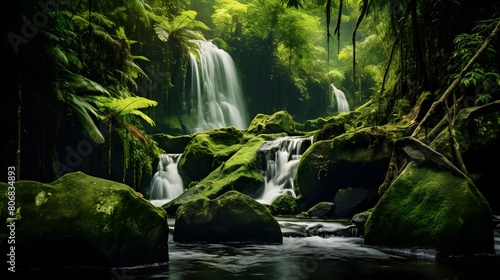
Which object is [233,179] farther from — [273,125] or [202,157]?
[273,125]

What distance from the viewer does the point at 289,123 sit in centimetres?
1870

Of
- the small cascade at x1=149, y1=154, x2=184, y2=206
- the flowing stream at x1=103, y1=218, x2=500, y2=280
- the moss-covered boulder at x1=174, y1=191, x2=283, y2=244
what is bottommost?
the flowing stream at x1=103, y1=218, x2=500, y2=280

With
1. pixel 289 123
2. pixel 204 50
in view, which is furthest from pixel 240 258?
pixel 204 50

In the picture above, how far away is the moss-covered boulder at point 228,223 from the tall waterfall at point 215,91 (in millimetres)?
14231

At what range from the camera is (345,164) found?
427 inches

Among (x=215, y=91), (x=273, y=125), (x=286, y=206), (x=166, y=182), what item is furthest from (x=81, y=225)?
(x=215, y=91)

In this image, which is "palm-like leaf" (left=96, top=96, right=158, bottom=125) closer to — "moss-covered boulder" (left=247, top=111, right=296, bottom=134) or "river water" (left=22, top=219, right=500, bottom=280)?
"river water" (left=22, top=219, right=500, bottom=280)

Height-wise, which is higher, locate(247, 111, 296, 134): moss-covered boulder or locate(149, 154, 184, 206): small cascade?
locate(247, 111, 296, 134): moss-covered boulder

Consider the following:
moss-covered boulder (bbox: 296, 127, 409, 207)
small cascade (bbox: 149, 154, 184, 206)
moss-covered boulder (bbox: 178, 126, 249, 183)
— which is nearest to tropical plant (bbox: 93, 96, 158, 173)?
moss-covered boulder (bbox: 296, 127, 409, 207)

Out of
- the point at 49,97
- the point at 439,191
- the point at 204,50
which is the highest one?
the point at 204,50

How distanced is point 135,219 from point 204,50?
1855cm

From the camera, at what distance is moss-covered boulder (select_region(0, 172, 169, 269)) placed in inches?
181

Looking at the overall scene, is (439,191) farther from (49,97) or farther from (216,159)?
(216,159)

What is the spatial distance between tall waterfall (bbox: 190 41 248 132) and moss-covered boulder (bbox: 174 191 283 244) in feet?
46.7
